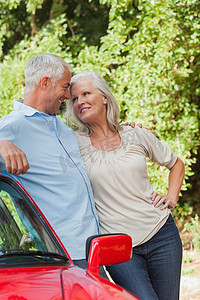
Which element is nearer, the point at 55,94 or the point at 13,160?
the point at 13,160

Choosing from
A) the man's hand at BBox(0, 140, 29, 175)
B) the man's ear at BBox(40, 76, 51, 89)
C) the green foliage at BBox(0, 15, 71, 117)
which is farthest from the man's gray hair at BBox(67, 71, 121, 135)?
the green foliage at BBox(0, 15, 71, 117)

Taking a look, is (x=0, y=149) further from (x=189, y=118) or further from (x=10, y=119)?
(x=189, y=118)

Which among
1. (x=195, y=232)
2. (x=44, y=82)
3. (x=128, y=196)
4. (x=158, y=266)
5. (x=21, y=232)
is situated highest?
(x=44, y=82)

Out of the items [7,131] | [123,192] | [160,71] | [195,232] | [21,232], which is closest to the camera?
[21,232]

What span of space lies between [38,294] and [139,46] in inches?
259

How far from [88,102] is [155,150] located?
571 mm

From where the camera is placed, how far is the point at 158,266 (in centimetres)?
326

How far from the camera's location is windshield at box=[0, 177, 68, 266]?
2.32 metres

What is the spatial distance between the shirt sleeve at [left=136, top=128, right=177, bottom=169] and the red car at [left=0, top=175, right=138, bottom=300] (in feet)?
4.00

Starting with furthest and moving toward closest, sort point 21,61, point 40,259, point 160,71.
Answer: point 21,61, point 160,71, point 40,259

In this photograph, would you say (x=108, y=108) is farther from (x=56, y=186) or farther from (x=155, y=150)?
(x=56, y=186)

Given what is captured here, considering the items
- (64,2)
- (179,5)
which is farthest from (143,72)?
(64,2)

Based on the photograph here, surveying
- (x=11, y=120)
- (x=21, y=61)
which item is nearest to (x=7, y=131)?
(x=11, y=120)

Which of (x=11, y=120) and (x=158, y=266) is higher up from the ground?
(x=11, y=120)
